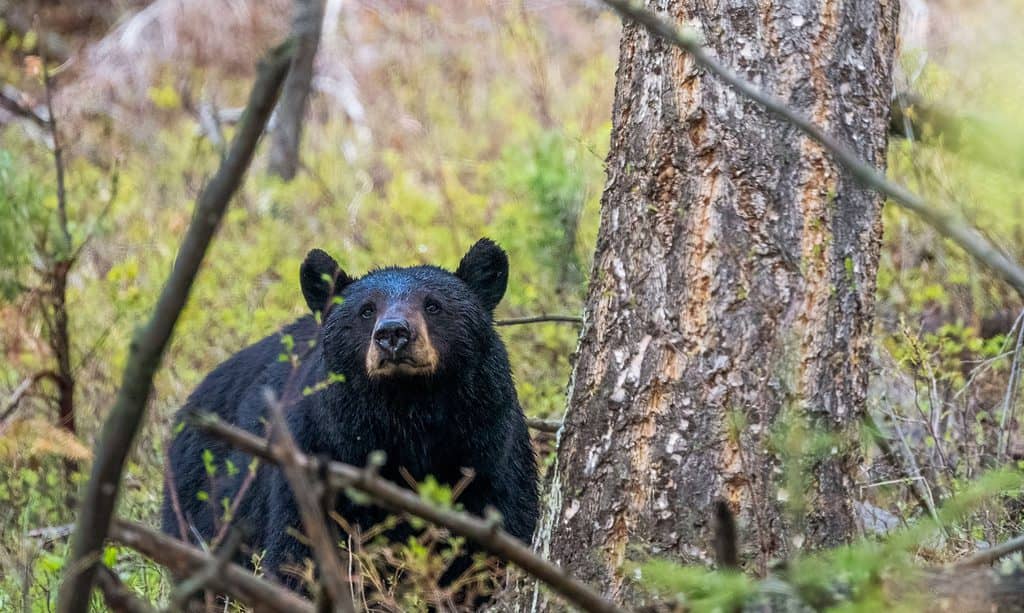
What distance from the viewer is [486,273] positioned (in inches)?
221

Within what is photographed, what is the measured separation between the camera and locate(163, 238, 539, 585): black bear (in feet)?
16.5

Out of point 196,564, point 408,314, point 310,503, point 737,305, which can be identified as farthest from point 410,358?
point 310,503

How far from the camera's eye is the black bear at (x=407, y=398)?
5.02 meters

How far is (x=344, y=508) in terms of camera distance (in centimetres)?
492

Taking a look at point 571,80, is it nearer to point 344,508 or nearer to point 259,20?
point 259,20

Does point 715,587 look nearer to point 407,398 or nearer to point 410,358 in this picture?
point 410,358

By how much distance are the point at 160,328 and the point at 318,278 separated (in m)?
3.13

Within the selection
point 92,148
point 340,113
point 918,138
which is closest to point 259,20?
point 340,113

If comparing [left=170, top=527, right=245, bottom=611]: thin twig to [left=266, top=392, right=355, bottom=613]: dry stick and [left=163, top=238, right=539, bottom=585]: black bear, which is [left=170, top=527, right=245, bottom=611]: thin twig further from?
[left=163, top=238, right=539, bottom=585]: black bear

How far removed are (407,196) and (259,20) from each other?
4897 millimetres

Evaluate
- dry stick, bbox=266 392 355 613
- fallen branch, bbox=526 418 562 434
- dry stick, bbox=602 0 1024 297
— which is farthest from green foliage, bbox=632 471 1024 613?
fallen branch, bbox=526 418 562 434

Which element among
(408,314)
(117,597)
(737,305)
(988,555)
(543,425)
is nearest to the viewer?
(117,597)

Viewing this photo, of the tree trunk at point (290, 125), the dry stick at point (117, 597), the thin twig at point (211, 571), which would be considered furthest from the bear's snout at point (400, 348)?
the tree trunk at point (290, 125)

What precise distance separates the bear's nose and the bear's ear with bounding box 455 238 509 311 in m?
0.75
